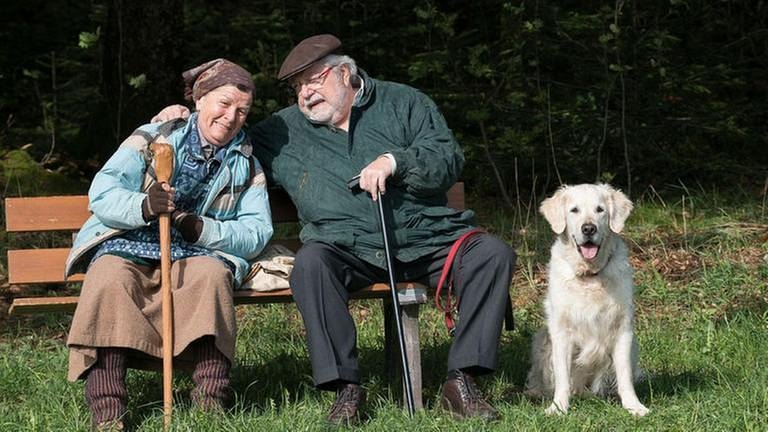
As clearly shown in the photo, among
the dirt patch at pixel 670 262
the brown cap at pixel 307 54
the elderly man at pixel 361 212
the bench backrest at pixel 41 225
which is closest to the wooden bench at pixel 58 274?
the bench backrest at pixel 41 225

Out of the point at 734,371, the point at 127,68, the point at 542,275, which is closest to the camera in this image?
the point at 734,371

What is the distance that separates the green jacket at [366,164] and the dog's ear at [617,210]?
1.95 ft

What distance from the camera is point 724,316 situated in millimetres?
6125

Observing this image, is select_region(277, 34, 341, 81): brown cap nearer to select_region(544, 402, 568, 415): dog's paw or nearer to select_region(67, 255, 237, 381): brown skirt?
select_region(67, 255, 237, 381): brown skirt

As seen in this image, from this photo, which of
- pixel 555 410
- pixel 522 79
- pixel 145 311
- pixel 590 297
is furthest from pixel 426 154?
pixel 522 79

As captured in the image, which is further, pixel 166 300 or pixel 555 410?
pixel 555 410

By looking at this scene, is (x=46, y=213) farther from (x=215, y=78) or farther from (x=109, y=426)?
(x=109, y=426)

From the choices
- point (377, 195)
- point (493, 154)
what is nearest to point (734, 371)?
point (377, 195)

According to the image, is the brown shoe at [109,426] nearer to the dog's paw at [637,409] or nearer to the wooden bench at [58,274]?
the wooden bench at [58,274]

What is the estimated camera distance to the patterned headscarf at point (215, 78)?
4809mm

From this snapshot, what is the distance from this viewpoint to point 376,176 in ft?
15.5

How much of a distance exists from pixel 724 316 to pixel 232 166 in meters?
2.80

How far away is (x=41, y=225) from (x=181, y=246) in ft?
2.17

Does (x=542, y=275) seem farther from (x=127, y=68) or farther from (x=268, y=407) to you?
(x=127, y=68)
